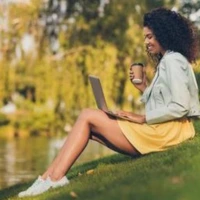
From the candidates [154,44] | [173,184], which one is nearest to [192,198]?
[173,184]

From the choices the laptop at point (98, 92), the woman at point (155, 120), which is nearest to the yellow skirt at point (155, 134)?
the woman at point (155, 120)

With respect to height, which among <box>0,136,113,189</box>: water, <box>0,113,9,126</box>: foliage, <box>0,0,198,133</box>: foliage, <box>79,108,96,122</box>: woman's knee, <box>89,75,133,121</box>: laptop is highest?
<box>89,75,133,121</box>: laptop

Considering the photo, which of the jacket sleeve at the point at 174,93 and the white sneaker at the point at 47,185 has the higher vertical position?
the jacket sleeve at the point at 174,93

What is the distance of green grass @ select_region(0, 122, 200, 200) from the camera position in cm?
454

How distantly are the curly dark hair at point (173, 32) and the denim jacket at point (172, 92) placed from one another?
0.44 feet

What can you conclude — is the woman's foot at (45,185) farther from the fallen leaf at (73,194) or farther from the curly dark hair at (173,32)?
the curly dark hair at (173,32)

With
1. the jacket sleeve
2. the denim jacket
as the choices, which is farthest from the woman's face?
the jacket sleeve

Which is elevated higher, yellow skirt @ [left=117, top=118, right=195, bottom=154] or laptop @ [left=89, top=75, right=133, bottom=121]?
laptop @ [left=89, top=75, right=133, bottom=121]

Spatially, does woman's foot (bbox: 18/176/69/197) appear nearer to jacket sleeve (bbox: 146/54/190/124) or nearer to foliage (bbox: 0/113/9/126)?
jacket sleeve (bbox: 146/54/190/124)

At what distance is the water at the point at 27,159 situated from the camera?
16.0 metres

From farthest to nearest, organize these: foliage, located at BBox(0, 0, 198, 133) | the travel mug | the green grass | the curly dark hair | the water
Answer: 1. foliage, located at BBox(0, 0, 198, 133)
2. the water
3. the travel mug
4. the curly dark hair
5. the green grass

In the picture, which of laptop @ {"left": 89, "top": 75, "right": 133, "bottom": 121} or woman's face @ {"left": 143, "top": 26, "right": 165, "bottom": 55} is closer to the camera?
laptop @ {"left": 89, "top": 75, "right": 133, "bottom": 121}

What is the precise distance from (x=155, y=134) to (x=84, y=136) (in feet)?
1.85

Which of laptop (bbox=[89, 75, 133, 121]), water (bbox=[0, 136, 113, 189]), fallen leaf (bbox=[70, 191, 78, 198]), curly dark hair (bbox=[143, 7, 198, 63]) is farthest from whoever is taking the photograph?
water (bbox=[0, 136, 113, 189])
